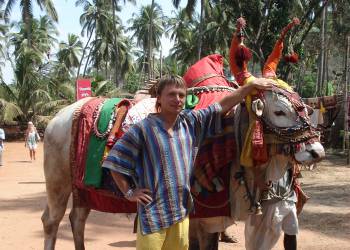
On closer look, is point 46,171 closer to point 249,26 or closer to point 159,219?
point 159,219

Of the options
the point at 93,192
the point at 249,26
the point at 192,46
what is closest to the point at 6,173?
the point at 249,26

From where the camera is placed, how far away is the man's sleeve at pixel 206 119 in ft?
9.38

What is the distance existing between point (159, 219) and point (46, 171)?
2167mm

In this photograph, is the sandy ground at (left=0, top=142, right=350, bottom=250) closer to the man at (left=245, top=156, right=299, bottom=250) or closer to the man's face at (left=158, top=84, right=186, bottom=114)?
the man at (left=245, top=156, right=299, bottom=250)

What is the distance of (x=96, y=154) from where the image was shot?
12.8ft

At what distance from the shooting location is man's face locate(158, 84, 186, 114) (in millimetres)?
2635

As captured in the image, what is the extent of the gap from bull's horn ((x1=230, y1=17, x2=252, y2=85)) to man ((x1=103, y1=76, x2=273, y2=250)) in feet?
3.00

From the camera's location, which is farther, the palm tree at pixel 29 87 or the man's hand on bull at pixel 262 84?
the palm tree at pixel 29 87

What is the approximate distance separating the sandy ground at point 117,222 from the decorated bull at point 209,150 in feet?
5.82

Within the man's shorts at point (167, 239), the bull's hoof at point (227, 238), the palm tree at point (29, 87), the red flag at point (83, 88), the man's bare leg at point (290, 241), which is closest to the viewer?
the man's shorts at point (167, 239)

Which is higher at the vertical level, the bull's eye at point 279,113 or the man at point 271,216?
the bull's eye at point 279,113

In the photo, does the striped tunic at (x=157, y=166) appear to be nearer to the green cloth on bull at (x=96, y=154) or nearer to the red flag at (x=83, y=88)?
the green cloth on bull at (x=96, y=154)

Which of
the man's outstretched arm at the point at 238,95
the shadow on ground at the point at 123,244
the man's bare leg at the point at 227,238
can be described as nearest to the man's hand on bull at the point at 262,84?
the man's outstretched arm at the point at 238,95

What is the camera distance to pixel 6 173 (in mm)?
14727
